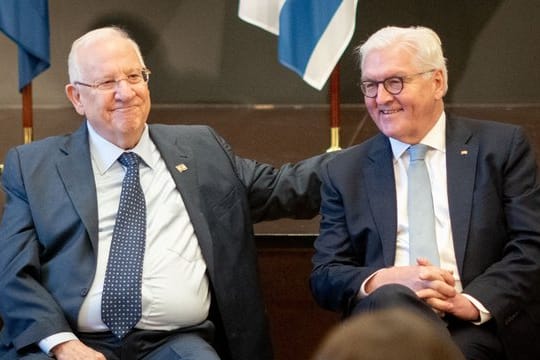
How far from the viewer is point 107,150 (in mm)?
3189

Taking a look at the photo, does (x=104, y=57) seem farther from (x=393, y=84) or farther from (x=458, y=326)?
(x=458, y=326)

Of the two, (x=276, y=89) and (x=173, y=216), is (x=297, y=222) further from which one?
(x=276, y=89)

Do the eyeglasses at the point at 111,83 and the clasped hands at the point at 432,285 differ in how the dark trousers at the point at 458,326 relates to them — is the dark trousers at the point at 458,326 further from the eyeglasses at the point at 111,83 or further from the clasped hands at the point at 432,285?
the eyeglasses at the point at 111,83

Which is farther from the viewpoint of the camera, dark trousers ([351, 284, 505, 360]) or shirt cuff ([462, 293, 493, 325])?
shirt cuff ([462, 293, 493, 325])

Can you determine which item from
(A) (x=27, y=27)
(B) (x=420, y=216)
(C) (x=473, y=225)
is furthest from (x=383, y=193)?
(A) (x=27, y=27)

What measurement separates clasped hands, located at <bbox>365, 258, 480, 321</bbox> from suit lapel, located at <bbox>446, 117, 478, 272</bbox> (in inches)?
5.0

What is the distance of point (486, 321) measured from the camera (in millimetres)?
2883

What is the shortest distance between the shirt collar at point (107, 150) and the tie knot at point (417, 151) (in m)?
0.76

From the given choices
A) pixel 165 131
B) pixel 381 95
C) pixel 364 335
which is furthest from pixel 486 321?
pixel 364 335

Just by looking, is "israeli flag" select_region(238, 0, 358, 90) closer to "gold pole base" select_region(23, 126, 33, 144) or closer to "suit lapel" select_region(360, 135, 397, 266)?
"gold pole base" select_region(23, 126, 33, 144)

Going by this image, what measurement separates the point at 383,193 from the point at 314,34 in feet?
4.83

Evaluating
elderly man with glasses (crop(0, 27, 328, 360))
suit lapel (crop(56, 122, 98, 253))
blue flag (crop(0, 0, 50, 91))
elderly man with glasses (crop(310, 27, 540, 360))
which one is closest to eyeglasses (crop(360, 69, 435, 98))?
elderly man with glasses (crop(310, 27, 540, 360))

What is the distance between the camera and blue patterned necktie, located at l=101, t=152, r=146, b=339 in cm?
298

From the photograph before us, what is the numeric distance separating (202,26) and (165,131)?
2768 millimetres
